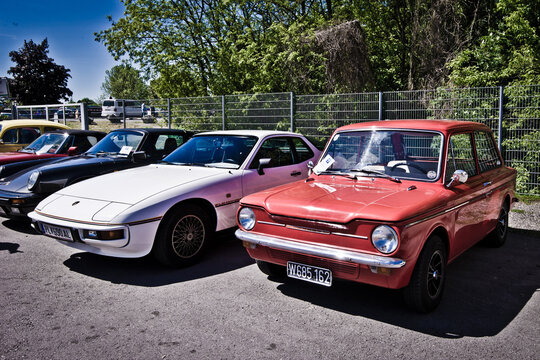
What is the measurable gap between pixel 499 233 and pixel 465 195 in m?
1.88

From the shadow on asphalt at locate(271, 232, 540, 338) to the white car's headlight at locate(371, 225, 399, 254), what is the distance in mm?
699

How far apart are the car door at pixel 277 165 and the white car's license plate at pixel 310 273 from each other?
6.70 ft

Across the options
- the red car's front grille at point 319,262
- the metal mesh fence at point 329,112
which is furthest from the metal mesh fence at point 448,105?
the red car's front grille at point 319,262

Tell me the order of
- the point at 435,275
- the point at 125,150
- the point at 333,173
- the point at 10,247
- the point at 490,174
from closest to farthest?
the point at 435,275
the point at 333,173
the point at 490,174
the point at 10,247
the point at 125,150

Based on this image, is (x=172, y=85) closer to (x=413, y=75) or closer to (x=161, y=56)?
(x=161, y=56)

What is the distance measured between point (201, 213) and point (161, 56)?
589 inches

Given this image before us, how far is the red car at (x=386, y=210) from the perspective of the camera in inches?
137

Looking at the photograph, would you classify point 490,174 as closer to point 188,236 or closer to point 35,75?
point 188,236

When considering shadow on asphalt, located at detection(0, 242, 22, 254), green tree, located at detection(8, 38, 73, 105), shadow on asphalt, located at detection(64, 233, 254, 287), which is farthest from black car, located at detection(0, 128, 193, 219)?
green tree, located at detection(8, 38, 73, 105)

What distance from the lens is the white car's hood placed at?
4949mm

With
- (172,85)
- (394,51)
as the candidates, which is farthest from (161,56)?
(394,51)

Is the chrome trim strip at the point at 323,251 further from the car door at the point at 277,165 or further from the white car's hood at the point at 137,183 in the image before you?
the car door at the point at 277,165

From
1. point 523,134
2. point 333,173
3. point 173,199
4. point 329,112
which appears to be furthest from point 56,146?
point 523,134

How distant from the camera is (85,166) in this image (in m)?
7.06
